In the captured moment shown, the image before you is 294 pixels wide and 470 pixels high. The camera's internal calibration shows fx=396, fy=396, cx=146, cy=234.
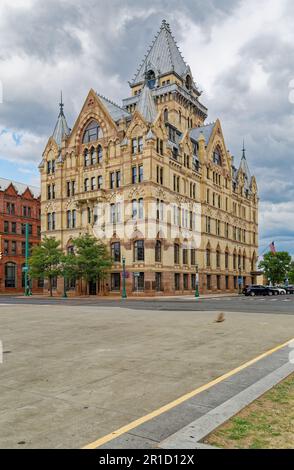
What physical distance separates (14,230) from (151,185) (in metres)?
33.8

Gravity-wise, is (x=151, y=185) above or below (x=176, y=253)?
above

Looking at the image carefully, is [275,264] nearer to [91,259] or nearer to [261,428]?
[91,259]

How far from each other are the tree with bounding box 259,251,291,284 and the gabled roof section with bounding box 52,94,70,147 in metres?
47.8

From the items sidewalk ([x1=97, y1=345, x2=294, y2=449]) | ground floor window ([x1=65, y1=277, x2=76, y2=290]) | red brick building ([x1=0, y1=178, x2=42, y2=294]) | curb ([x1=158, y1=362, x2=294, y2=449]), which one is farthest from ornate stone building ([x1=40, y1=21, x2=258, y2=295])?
curb ([x1=158, y1=362, x2=294, y2=449])

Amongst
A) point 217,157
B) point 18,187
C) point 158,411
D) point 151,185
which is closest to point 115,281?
point 151,185

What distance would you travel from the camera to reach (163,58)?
6881 centimetres

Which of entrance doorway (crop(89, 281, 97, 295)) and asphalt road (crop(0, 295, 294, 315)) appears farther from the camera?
entrance doorway (crop(89, 281, 97, 295))

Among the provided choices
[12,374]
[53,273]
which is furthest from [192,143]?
[12,374]

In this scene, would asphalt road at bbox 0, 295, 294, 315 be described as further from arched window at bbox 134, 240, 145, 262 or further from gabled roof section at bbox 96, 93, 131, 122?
gabled roof section at bbox 96, 93, 131, 122

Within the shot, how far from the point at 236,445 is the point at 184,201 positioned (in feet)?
171

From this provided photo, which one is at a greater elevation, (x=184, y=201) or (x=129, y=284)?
(x=184, y=201)

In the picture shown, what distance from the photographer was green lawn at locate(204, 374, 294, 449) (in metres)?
4.21
